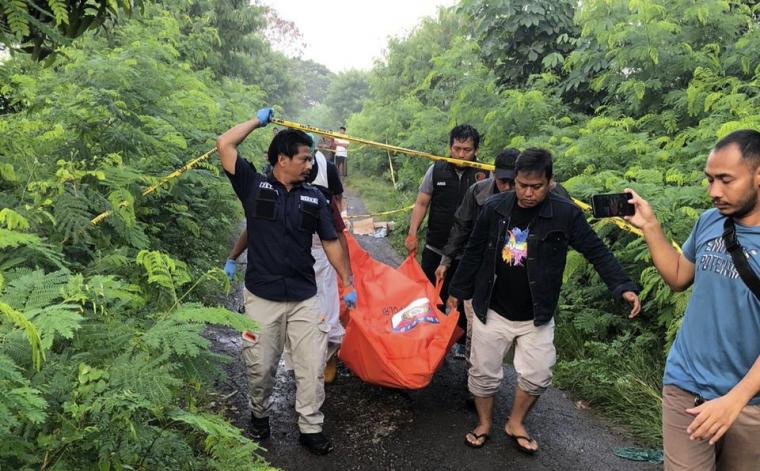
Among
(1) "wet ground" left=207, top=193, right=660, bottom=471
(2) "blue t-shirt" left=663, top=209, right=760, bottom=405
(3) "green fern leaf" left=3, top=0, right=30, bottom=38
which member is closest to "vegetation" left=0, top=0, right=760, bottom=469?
(3) "green fern leaf" left=3, top=0, right=30, bottom=38

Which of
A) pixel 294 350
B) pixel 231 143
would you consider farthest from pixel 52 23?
pixel 294 350

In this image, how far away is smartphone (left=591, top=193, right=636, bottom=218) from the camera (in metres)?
2.55

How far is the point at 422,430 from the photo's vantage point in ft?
12.9

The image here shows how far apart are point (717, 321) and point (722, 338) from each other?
68 mm

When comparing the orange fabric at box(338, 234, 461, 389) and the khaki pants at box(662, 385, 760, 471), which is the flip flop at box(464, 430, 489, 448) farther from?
the khaki pants at box(662, 385, 760, 471)

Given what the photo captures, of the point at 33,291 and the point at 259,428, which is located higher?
the point at 33,291

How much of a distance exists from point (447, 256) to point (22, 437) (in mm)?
3436

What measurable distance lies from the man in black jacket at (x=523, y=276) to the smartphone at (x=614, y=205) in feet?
2.20

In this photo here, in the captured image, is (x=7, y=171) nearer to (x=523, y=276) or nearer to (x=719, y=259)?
(x=523, y=276)

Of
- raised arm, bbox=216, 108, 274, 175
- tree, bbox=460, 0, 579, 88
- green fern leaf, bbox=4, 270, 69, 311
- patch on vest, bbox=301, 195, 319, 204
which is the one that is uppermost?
tree, bbox=460, 0, 579, 88

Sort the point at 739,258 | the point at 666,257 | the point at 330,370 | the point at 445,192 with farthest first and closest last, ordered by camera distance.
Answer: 1. the point at 445,192
2. the point at 330,370
3. the point at 666,257
4. the point at 739,258

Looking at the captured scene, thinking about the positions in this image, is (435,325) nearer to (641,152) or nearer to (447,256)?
(447,256)

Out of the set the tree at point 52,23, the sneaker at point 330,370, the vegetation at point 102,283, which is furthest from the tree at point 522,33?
the tree at point 52,23

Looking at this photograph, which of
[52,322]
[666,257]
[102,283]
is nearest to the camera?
[52,322]
